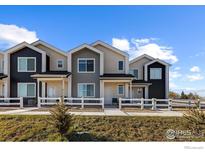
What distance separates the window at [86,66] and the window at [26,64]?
10.1 feet

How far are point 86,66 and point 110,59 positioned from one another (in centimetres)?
193

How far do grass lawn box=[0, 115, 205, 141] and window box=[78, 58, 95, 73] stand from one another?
759 cm

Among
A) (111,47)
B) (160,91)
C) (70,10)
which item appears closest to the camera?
(70,10)

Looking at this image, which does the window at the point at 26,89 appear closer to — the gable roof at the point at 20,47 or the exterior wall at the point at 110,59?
the gable roof at the point at 20,47

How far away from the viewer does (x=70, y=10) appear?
7754 mm

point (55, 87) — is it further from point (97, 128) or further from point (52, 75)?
point (97, 128)

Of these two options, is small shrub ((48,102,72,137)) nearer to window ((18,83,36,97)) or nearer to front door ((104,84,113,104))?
window ((18,83,36,97))

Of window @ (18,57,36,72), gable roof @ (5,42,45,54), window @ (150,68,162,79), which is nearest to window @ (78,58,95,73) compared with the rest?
gable roof @ (5,42,45,54)

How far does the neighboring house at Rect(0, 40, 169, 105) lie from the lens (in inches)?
672

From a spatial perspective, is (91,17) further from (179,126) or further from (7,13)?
(179,126)

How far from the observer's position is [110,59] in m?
18.4
